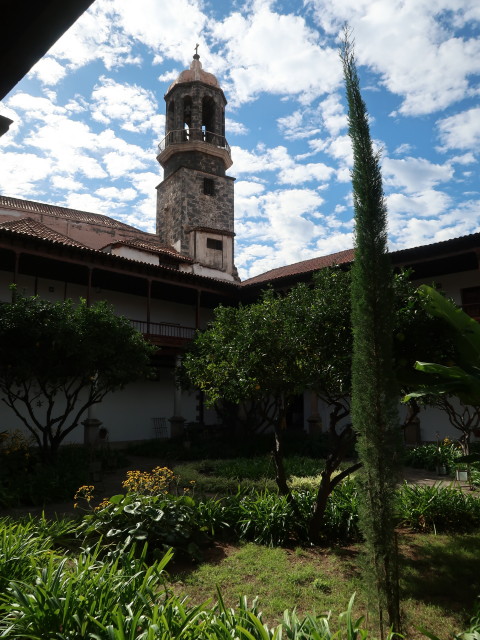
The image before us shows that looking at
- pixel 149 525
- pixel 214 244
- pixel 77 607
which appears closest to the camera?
pixel 77 607

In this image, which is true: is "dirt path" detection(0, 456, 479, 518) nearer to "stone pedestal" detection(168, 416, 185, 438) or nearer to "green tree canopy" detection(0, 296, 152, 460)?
"green tree canopy" detection(0, 296, 152, 460)

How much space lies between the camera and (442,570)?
18.0ft

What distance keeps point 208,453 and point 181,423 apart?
4190 millimetres

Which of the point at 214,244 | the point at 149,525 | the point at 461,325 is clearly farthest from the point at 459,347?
the point at 214,244

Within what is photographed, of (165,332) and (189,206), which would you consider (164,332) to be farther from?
(189,206)

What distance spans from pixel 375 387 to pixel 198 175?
27.5m

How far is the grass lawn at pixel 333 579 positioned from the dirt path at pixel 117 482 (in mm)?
1651

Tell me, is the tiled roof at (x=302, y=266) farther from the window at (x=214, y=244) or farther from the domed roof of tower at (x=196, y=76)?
the domed roof of tower at (x=196, y=76)

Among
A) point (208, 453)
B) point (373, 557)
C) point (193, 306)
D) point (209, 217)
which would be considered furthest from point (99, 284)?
point (373, 557)

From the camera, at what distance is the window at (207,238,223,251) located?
28328mm

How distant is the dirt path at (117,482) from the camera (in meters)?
8.22

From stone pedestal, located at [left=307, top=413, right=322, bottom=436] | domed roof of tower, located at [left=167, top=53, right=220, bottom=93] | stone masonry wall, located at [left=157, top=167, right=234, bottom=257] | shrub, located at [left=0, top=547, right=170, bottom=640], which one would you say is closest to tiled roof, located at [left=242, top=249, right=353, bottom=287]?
stone masonry wall, located at [left=157, top=167, right=234, bottom=257]

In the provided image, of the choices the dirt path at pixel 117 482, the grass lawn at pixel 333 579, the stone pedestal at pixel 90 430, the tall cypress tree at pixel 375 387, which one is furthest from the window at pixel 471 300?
the tall cypress tree at pixel 375 387

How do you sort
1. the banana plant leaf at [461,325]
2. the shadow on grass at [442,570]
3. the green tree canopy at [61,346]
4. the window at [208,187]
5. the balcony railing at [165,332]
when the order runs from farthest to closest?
1. the window at [208,187]
2. the balcony railing at [165,332]
3. the green tree canopy at [61,346]
4. the banana plant leaf at [461,325]
5. the shadow on grass at [442,570]
